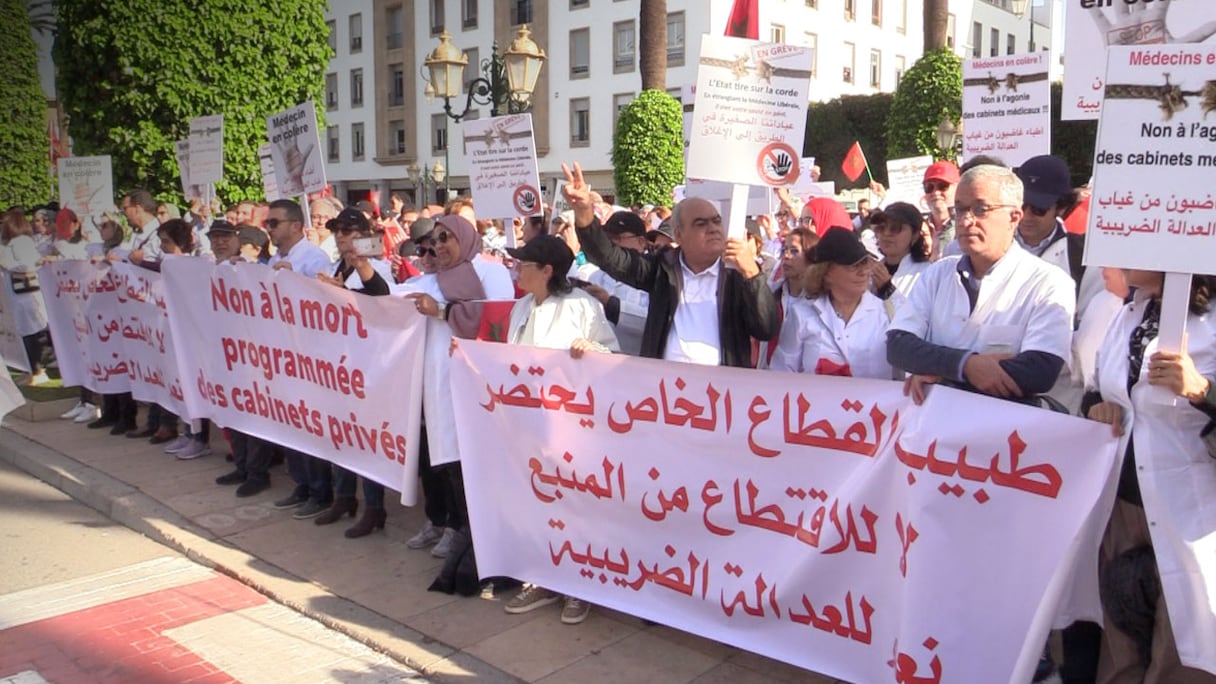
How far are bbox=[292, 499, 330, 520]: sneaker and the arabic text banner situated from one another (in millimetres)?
1428

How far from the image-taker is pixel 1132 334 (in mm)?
2844

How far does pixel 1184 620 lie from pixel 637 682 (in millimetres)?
1865

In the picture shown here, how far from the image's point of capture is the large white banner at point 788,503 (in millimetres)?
2893

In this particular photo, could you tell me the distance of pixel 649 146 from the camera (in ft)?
66.5

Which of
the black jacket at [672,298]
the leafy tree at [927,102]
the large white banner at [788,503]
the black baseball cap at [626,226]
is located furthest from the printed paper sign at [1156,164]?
the leafy tree at [927,102]

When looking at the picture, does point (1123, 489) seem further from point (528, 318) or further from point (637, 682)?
point (528, 318)

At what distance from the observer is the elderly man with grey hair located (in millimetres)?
2945

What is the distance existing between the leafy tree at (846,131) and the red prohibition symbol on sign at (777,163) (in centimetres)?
2640

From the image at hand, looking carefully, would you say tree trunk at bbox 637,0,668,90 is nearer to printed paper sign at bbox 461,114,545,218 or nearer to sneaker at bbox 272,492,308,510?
printed paper sign at bbox 461,114,545,218

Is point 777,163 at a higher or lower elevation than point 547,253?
higher

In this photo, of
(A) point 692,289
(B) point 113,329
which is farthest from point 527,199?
(B) point 113,329

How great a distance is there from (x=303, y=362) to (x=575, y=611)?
243cm

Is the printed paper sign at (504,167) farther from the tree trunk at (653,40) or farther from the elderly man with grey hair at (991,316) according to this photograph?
the tree trunk at (653,40)

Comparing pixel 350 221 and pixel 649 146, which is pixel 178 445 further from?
pixel 649 146
